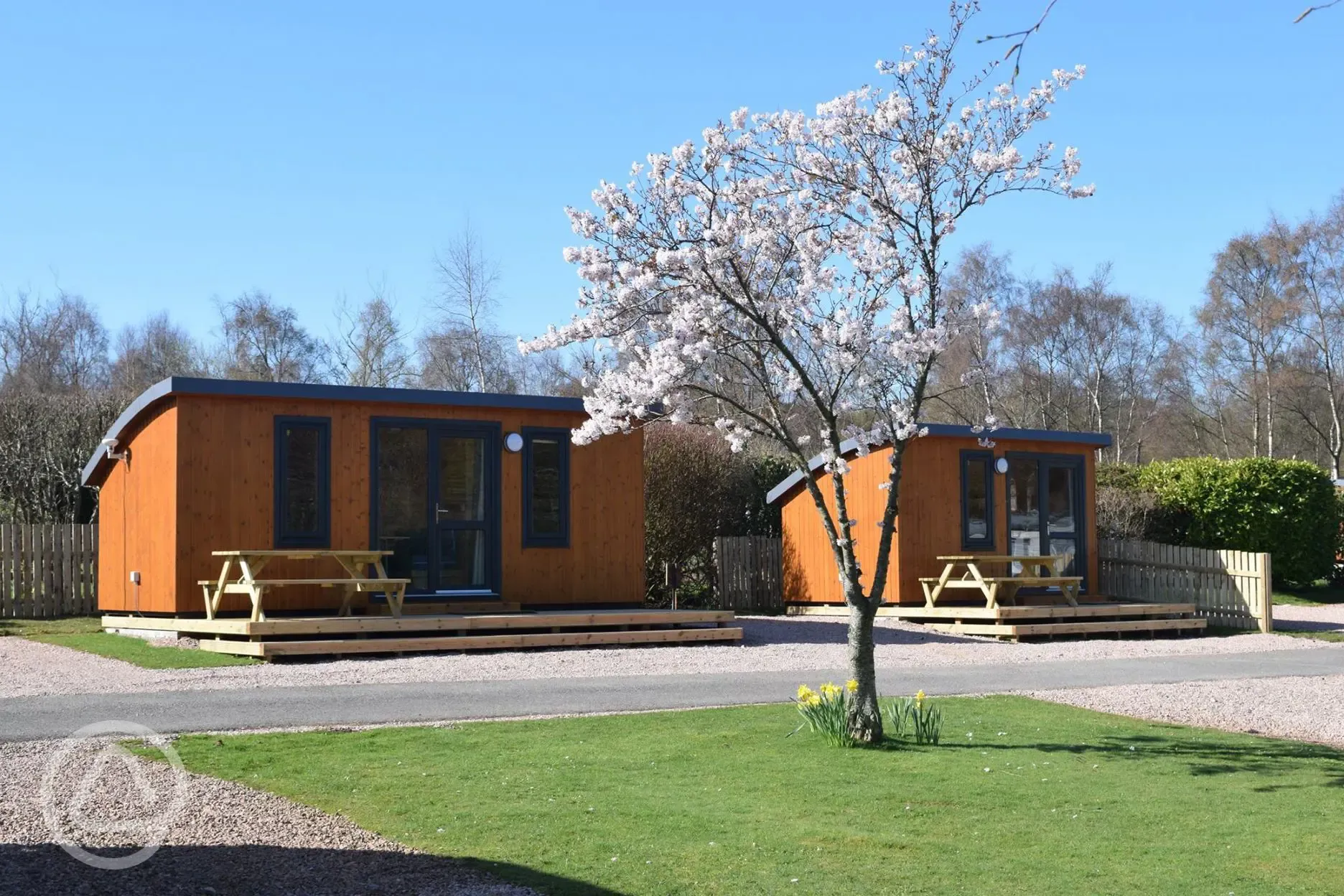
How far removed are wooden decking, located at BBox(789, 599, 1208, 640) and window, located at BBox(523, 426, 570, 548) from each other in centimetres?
571

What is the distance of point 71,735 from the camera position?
852 cm

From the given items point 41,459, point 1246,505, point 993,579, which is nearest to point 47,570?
point 41,459

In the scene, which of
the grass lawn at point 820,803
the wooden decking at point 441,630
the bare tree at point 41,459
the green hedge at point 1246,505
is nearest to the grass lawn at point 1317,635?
the green hedge at point 1246,505

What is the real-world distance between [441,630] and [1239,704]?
8480 millimetres

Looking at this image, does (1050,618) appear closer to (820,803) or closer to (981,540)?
(981,540)

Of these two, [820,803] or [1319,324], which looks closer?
[820,803]

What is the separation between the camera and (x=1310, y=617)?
22.7 m

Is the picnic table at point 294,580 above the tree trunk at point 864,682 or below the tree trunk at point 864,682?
above

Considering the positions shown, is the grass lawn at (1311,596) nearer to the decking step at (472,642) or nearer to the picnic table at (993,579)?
the picnic table at (993,579)

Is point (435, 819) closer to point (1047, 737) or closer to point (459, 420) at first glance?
point (1047, 737)

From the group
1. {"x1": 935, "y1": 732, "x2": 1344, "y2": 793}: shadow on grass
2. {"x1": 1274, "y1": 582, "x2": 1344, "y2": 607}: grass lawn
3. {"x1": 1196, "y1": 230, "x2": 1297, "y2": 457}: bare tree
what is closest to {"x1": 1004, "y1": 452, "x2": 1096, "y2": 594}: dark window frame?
{"x1": 1274, "y1": 582, "x2": 1344, "y2": 607}: grass lawn

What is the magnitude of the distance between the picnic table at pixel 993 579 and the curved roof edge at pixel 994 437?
179 centimetres

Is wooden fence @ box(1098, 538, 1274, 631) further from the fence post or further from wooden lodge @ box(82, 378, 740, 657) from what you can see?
wooden lodge @ box(82, 378, 740, 657)

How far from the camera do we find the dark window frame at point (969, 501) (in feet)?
68.3
